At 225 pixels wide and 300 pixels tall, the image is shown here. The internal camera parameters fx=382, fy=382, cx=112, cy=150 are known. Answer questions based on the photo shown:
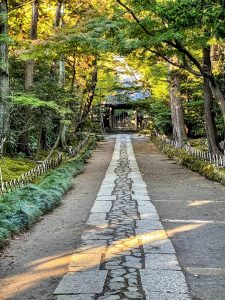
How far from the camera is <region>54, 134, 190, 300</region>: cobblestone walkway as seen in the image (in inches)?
178

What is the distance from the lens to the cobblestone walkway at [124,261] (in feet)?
14.8

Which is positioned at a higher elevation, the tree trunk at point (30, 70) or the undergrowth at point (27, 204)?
the tree trunk at point (30, 70)

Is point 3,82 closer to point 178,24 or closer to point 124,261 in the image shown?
point 178,24

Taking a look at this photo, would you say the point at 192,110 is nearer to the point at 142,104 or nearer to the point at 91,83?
the point at 91,83

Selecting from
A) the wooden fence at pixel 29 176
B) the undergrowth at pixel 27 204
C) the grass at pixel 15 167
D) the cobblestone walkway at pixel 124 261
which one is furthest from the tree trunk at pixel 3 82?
the cobblestone walkway at pixel 124 261

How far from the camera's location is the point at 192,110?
28891 mm

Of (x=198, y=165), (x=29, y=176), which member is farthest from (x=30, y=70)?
(x=198, y=165)

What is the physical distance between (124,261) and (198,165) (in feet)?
39.2

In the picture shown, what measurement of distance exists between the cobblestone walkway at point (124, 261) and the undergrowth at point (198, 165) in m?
5.75

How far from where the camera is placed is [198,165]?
55.4 ft

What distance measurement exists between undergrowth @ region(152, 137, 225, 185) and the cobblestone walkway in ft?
18.9

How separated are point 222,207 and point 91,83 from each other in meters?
20.6

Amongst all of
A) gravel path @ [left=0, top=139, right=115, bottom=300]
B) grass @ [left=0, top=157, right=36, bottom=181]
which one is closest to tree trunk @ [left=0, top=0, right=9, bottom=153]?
grass @ [left=0, top=157, right=36, bottom=181]

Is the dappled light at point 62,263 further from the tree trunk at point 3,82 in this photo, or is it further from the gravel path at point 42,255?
the tree trunk at point 3,82
